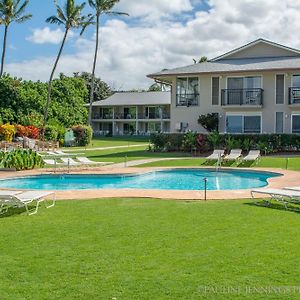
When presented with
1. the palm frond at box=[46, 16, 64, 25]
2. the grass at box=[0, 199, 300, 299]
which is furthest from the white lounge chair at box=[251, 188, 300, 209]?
the palm frond at box=[46, 16, 64, 25]

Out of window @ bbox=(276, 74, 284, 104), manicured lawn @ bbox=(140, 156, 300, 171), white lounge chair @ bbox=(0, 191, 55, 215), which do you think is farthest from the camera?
window @ bbox=(276, 74, 284, 104)

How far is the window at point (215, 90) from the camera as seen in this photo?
33500mm

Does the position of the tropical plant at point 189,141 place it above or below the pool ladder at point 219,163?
above

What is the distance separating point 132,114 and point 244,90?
1453 inches

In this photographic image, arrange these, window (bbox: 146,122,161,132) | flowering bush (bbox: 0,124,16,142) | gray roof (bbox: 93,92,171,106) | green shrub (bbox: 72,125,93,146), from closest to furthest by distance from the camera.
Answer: flowering bush (bbox: 0,124,16,142)
green shrub (bbox: 72,125,93,146)
gray roof (bbox: 93,92,171,106)
window (bbox: 146,122,161,132)

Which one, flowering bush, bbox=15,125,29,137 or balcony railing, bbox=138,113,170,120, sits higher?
balcony railing, bbox=138,113,170,120

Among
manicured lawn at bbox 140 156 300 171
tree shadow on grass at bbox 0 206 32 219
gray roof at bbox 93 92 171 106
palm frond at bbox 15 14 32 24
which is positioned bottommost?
tree shadow on grass at bbox 0 206 32 219

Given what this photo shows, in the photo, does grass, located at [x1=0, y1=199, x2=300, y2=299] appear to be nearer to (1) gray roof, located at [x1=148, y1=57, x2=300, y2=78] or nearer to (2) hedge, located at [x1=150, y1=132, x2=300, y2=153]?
(2) hedge, located at [x1=150, y1=132, x2=300, y2=153]

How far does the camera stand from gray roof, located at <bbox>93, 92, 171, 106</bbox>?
216 feet

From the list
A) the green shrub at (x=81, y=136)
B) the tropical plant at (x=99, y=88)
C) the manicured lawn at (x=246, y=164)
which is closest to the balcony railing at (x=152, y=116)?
the tropical plant at (x=99, y=88)

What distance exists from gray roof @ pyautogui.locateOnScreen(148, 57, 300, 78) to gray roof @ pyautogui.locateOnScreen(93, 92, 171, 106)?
1146 inches

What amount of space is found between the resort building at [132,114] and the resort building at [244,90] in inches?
1147

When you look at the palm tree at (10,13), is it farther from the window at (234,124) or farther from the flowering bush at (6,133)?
the window at (234,124)

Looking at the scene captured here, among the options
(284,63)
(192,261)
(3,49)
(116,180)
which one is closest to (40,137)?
(3,49)
